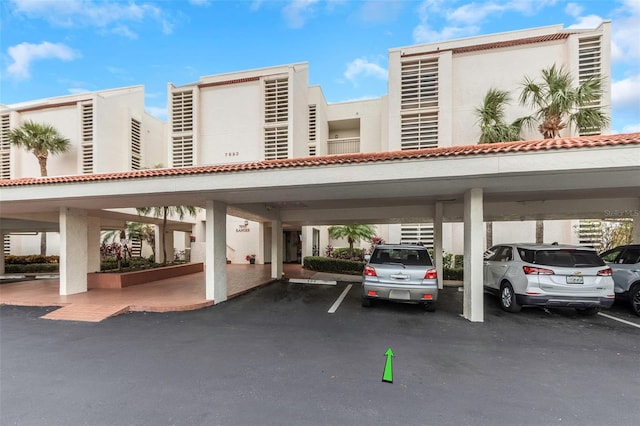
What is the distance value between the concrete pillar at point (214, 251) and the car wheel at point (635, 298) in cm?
996

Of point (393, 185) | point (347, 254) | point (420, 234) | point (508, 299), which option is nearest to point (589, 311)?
point (508, 299)

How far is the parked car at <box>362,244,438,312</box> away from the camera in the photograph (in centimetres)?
650

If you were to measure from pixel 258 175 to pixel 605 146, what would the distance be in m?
5.97

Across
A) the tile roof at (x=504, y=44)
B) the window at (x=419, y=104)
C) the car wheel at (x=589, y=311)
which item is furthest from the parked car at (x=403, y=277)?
the tile roof at (x=504, y=44)

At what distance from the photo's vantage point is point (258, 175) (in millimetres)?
6113

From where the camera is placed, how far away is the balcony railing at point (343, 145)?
1907 centimetres

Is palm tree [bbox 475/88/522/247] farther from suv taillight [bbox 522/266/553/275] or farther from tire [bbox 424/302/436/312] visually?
tire [bbox 424/302/436/312]

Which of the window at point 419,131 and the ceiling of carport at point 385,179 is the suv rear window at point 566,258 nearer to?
the ceiling of carport at point 385,179

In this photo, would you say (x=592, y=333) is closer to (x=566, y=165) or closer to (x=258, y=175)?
(x=566, y=165)

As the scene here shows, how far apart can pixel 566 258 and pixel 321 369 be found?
5623 millimetres

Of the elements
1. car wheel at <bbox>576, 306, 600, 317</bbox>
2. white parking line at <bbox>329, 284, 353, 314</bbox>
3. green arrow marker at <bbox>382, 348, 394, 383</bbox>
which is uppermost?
green arrow marker at <bbox>382, 348, 394, 383</bbox>

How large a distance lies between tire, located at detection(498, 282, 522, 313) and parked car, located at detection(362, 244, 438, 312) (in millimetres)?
1704

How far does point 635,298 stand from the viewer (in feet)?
21.7

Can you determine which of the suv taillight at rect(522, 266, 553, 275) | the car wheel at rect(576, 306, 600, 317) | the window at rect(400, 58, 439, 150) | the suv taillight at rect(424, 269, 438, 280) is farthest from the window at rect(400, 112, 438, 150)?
the suv taillight at rect(424, 269, 438, 280)
